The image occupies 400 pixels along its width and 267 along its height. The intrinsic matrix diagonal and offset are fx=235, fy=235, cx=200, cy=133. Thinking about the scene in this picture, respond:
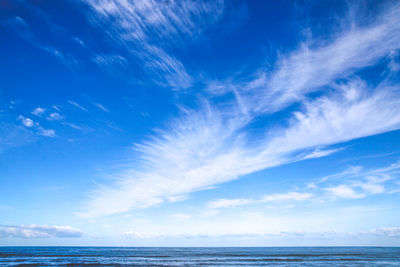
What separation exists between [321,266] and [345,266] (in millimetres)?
4559

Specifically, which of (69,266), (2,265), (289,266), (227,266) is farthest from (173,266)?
(2,265)

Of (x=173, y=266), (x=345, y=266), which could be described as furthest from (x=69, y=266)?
(x=345, y=266)

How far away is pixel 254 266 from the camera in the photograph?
4900 cm

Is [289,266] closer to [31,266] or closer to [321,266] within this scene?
[321,266]

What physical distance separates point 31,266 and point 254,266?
45.0m

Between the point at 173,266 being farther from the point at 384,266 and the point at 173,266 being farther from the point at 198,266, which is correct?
the point at 384,266

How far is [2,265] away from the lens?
156 feet

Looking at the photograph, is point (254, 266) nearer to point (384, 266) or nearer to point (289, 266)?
point (289, 266)

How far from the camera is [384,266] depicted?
156 feet

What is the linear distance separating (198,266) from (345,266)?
29857 mm

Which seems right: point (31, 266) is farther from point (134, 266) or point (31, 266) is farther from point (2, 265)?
point (134, 266)

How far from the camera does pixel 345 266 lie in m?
47.7

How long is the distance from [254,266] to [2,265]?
51.4 m

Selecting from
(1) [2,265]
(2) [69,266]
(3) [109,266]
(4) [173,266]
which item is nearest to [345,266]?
(4) [173,266]
